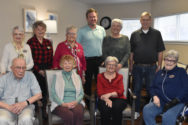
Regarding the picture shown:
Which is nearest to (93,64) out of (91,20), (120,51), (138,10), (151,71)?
(120,51)

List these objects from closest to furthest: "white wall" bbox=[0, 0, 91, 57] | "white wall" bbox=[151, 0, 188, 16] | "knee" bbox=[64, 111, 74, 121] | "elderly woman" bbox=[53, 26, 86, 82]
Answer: "knee" bbox=[64, 111, 74, 121]
"elderly woman" bbox=[53, 26, 86, 82]
"white wall" bbox=[0, 0, 91, 57]
"white wall" bbox=[151, 0, 188, 16]

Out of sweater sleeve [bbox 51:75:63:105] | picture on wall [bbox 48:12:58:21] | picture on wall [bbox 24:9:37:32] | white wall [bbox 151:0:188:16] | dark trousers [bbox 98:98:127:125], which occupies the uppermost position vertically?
white wall [bbox 151:0:188:16]

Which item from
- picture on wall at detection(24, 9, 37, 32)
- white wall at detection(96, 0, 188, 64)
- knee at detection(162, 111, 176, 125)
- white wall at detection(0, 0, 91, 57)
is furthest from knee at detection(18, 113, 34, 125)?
white wall at detection(96, 0, 188, 64)

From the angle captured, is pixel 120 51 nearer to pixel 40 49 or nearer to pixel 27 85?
pixel 40 49

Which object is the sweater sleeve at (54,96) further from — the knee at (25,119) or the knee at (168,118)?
the knee at (168,118)

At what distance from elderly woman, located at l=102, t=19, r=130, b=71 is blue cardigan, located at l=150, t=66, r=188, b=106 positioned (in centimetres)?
68

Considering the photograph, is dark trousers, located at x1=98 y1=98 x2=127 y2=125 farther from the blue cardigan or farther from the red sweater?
the blue cardigan

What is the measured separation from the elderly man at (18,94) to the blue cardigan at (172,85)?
4.89 feet

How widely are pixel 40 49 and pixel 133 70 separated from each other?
1.51 meters

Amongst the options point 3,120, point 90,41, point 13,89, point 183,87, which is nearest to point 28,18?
point 90,41

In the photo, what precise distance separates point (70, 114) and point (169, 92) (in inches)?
47.6

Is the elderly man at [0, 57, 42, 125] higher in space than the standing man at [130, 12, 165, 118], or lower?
lower

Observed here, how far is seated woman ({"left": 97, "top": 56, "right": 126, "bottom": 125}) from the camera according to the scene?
2.22m

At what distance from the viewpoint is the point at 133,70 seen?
3.04 meters
